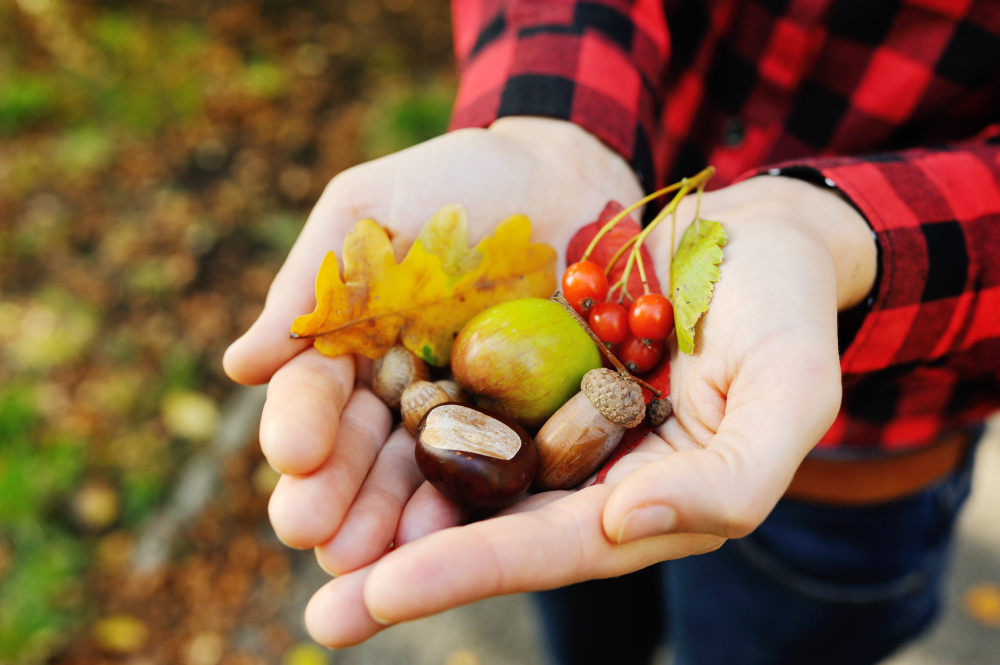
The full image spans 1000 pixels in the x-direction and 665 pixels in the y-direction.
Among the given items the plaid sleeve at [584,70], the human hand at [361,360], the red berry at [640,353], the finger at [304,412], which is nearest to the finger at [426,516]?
the human hand at [361,360]

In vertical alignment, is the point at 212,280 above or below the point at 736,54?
below

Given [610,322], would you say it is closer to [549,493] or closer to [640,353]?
[640,353]

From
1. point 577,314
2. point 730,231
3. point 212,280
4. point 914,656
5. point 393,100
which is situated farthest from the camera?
point 393,100

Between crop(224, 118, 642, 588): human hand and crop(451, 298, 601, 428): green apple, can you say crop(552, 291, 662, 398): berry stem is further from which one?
crop(224, 118, 642, 588): human hand

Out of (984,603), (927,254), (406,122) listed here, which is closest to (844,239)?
(927,254)

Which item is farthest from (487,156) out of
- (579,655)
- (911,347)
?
(579,655)

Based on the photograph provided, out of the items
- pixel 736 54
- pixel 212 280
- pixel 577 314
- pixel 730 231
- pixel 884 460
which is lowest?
pixel 212 280

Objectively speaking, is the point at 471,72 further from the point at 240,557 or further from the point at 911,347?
the point at 240,557
